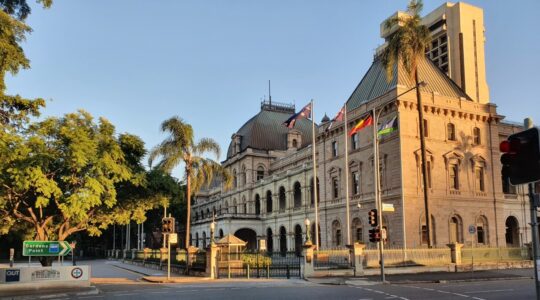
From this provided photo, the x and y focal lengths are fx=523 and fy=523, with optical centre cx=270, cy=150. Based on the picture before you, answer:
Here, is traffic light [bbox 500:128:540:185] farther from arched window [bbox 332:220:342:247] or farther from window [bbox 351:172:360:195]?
arched window [bbox 332:220:342:247]

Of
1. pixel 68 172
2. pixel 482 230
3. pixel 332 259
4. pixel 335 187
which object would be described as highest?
pixel 335 187

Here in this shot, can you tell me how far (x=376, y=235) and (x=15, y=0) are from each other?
18927mm

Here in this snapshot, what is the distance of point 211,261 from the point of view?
30.4 metres

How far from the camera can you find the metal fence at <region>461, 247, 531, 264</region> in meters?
35.3

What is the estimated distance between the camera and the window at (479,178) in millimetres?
47094

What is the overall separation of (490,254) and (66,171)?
1107 inches

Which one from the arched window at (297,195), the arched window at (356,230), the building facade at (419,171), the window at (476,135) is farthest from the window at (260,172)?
the window at (476,135)

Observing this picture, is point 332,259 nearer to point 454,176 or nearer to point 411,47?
point 411,47

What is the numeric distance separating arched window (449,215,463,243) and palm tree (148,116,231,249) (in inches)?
817

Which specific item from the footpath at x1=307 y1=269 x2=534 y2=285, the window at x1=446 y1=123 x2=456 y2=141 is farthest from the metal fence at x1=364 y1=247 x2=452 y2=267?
the window at x1=446 y1=123 x2=456 y2=141

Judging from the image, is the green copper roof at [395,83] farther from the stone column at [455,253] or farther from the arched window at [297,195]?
the arched window at [297,195]

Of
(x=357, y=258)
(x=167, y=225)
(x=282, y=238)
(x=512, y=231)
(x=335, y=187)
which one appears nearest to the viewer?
(x=167, y=225)

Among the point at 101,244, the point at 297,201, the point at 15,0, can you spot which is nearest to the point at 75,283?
the point at 15,0

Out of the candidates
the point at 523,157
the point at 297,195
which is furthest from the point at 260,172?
the point at 523,157
